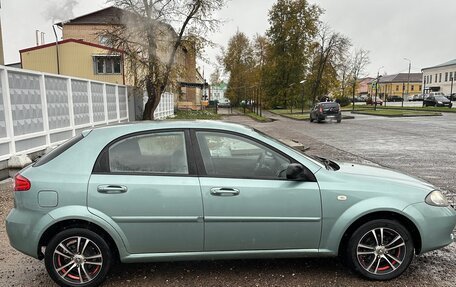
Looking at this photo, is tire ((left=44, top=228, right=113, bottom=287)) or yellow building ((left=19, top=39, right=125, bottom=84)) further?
yellow building ((left=19, top=39, right=125, bottom=84))

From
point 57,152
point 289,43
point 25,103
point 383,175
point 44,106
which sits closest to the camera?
point 57,152

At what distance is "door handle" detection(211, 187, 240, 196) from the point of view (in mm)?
3160

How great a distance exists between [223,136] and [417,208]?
1923 millimetres

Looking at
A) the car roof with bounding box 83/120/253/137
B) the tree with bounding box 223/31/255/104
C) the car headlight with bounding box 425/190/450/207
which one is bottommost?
the car headlight with bounding box 425/190/450/207

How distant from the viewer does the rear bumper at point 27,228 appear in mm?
3121

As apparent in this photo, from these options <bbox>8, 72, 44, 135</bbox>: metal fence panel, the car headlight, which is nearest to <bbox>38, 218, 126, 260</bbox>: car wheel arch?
the car headlight

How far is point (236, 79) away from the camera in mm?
59188

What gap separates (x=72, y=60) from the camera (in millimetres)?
28594

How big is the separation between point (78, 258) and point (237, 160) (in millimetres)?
1727

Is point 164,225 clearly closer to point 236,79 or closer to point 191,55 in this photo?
point 191,55

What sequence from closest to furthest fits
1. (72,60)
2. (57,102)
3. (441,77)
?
(57,102)
(72,60)
(441,77)

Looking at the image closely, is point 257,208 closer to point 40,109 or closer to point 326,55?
point 40,109

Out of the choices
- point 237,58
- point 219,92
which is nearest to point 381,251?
Answer: point 237,58

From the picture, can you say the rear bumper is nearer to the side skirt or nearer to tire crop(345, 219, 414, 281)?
the side skirt
